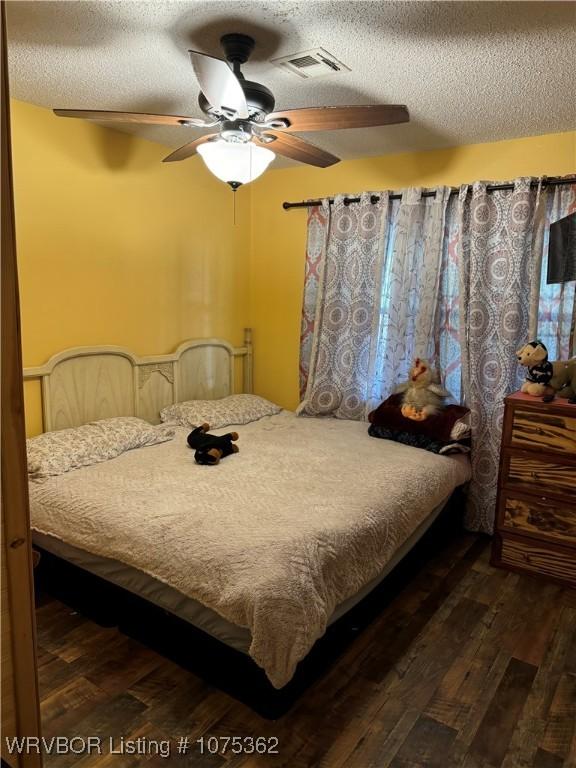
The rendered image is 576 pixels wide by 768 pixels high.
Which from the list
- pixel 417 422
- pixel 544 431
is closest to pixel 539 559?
pixel 544 431

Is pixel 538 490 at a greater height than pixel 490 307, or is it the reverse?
pixel 490 307

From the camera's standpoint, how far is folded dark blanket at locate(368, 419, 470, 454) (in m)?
3.00

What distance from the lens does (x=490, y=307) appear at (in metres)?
3.11

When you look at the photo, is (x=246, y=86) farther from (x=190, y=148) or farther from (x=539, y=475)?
(x=539, y=475)

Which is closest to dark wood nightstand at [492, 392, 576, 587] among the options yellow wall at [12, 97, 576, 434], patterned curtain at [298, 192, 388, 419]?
patterned curtain at [298, 192, 388, 419]

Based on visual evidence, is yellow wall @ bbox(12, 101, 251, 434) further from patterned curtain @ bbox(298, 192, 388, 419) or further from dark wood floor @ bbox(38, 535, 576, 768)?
dark wood floor @ bbox(38, 535, 576, 768)

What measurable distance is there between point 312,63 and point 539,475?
224 centimetres

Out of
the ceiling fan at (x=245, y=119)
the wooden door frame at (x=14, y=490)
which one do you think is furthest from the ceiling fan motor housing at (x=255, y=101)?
the wooden door frame at (x=14, y=490)

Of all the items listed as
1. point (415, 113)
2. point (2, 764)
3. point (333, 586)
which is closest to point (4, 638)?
point (2, 764)

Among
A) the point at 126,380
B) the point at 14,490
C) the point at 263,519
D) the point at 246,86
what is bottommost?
the point at 263,519

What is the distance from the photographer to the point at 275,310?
414 cm

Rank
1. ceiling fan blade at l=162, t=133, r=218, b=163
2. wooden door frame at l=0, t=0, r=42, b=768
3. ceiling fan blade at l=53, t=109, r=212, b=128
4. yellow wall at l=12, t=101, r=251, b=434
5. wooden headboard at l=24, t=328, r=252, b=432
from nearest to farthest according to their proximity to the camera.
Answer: wooden door frame at l=0, t=0, r=42, b=768
ceiling fan blade at l=53, t=109, r=212, b=128
ceiling fan blade at l=162, t=133, r=218, b=163
yellow wall at l=12, t=101, r=251, b=434
wooden headboard at l=24, t=328, r=252, b=432

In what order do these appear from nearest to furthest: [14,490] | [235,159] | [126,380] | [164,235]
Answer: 1. [14,490]
2. [235,159]
3. [126,380]
4. [164,235]

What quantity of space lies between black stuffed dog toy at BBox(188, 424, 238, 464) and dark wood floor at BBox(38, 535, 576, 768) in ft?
2.96
